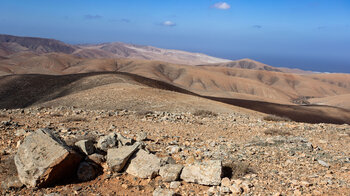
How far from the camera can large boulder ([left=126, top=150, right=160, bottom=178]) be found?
4.91m

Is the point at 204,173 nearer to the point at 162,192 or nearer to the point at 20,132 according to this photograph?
the point at 162,192

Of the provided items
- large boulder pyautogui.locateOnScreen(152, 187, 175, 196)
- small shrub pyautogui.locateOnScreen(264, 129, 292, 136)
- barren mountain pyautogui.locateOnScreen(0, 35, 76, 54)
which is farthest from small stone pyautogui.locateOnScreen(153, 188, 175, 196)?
barren mountain pyautogui.locateOnScreen(0, 35, 76, 54)

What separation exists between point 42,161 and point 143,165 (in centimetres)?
169

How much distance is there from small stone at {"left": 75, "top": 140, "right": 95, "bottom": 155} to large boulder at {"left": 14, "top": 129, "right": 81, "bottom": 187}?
54 centimetres

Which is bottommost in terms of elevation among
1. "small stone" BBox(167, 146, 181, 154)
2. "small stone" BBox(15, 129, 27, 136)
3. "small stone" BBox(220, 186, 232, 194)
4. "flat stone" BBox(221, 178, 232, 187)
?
"small stone" BBox(15, 129, 27, 136)

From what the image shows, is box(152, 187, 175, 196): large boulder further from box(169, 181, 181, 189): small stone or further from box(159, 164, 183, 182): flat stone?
box(159, 164, 183, 182): flat stone

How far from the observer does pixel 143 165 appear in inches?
196

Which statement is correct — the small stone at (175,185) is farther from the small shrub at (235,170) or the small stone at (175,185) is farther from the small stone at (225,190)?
the small shrub at (235,170)

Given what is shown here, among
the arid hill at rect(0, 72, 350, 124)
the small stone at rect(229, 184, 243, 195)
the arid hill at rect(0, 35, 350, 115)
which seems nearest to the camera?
the small stone at rect(229, 184, 243, 195)

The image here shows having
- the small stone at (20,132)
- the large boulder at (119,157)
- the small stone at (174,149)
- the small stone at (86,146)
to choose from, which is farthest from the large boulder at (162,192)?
the small stone at (20,132)

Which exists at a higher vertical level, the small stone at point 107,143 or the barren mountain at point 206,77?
the barren mountain at point 206,77

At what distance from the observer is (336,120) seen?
32250 mm

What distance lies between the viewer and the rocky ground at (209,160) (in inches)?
179

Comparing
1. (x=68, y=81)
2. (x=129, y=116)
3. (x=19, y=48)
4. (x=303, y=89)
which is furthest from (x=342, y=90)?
(x=19, y=48)
